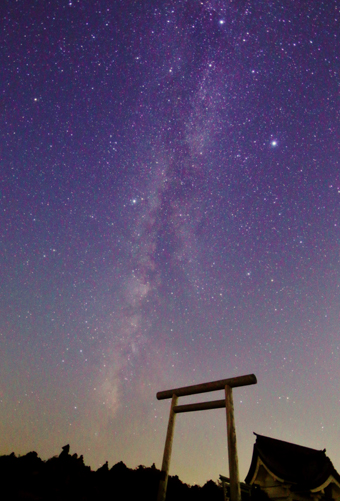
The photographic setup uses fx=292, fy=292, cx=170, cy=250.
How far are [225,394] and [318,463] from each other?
10.2 m

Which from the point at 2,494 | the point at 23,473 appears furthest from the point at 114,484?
the point at 2,494

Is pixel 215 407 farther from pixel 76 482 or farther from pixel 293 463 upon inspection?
pixel 293 463

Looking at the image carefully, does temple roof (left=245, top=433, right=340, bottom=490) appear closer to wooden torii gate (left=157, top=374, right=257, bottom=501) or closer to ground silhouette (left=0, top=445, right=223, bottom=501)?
wooden torii gate (left=157, top=374, right=257, bottom=501)

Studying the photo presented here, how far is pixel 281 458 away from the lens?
12.6m

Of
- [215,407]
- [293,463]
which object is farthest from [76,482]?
[293,463]

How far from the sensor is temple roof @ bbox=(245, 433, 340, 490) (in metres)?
10.8

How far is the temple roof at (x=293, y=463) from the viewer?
10836mm

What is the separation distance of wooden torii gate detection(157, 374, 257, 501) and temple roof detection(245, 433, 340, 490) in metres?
7.96

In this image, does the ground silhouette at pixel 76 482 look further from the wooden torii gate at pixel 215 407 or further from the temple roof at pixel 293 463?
the temple roof at pixel 293 463

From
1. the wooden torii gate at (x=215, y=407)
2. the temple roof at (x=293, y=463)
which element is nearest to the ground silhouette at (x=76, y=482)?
the wooden torii gate at (x=215, y=407)

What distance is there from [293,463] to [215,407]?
9810mm

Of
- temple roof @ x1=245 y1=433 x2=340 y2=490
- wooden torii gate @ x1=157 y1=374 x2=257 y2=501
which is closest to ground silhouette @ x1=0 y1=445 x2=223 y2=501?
wooden torii gate @ x1=157 y1=374 x2=257 y2=501

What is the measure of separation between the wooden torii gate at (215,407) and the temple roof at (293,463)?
26.1ft

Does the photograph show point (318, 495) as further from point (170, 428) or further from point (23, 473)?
point (23, 473)
